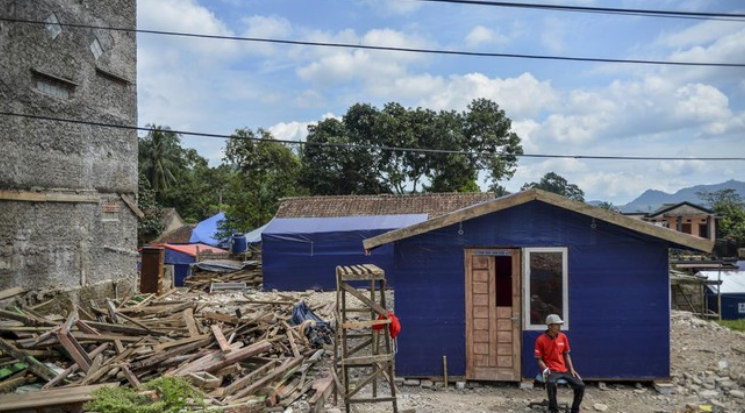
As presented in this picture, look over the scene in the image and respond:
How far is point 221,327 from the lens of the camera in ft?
36.6

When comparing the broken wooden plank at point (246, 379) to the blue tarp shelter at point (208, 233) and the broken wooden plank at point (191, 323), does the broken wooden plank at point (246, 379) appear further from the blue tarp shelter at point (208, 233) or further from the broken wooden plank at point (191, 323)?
the blue tarp shelter at point (208, 233)

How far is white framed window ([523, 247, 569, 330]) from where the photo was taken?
28.4ft

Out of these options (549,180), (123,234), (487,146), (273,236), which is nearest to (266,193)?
(273,236)

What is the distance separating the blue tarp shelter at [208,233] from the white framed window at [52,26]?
804 inches

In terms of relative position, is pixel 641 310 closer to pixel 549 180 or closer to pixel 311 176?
pixel 311 176

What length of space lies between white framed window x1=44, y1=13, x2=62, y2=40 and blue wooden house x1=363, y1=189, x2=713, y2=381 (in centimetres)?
934

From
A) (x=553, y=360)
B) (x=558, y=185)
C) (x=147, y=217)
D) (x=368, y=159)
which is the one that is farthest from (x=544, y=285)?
(x=558, y=185)

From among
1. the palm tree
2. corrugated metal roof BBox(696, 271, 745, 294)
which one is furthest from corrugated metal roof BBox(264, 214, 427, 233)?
the palm tree

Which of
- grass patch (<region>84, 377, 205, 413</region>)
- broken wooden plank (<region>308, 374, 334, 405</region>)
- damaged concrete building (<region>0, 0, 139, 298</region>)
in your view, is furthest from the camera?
damaged concrete building (<region>0, 0, 139, 298</region>)

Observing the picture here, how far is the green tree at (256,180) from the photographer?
3219 cm

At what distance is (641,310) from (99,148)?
1365 cm

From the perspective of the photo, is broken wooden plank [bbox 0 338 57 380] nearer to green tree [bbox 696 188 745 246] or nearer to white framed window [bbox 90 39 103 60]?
white framed window [bbox 90 39 103 60]

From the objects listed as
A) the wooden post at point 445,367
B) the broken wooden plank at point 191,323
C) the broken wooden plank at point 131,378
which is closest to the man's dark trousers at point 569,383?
the wooden post at point 445,367

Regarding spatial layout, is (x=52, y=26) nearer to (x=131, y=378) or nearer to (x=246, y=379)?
(x=131, y=378)
